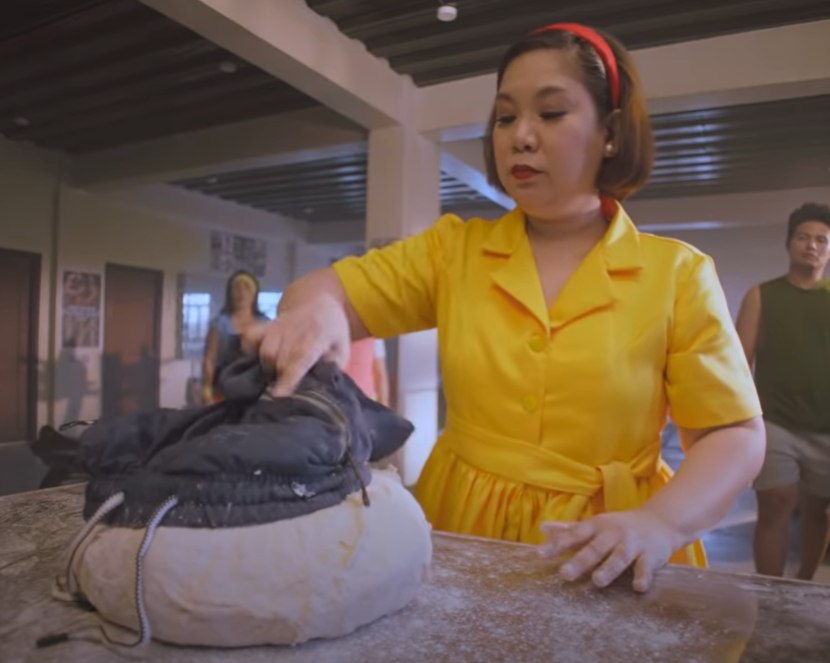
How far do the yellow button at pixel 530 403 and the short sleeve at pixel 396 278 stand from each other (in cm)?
20

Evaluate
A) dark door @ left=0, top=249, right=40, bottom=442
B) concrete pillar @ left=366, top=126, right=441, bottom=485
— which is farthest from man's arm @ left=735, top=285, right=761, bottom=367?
dark door @ left=0, top=249, right=40, bottom=442

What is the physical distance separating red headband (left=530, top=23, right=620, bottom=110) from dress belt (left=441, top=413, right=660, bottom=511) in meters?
0.40

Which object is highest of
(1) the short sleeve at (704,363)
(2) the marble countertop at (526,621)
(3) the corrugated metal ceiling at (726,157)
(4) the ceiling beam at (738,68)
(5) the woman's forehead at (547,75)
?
(4) the ceiling beam at (738,68)

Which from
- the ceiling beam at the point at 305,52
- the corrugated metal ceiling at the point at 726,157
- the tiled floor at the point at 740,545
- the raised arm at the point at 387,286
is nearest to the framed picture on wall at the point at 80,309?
the corrugated metal ceiling at the point at 726,157

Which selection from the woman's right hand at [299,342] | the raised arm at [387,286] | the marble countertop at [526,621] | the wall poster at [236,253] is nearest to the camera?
the marble countertop at [526,621]

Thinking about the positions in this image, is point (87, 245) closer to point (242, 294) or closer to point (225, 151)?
point (242, 294)

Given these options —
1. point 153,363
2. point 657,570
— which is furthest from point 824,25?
point 153,363

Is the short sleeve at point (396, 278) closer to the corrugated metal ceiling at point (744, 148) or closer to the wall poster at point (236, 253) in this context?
the corrugated metal ceiling at point (744, 148)

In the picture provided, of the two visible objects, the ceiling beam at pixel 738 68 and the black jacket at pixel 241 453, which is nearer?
the black jacket at pixel 241 453

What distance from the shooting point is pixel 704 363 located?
0.66 metres

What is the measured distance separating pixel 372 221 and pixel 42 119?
52.3 inches

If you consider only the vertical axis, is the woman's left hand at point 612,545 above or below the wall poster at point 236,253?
below

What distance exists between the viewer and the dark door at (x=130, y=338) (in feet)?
5.14

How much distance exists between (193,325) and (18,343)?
479 millimetres
